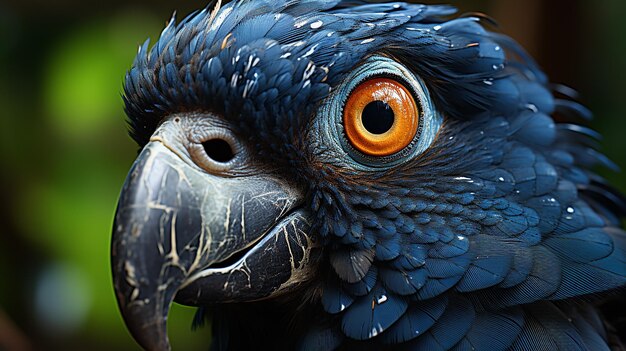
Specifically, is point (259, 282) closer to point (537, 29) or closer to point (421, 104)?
point (421, 104)

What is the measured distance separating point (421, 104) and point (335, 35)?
0.92 ft

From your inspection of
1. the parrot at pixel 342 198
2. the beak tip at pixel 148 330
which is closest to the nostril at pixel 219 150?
the parrot at pixel 342 198

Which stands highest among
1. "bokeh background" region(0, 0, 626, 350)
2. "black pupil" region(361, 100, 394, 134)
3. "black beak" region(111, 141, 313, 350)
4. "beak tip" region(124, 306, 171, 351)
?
"black pupil" region(361, 100, 394, 134)

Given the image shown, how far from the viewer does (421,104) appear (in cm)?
180

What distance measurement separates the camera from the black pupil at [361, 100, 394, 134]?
173cm

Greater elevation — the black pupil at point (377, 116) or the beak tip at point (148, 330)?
the black pupil at point (377, 116)

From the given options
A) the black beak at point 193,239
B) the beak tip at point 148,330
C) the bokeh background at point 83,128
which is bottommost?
the bokeh background at point 83,128

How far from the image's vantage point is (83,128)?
4.02m

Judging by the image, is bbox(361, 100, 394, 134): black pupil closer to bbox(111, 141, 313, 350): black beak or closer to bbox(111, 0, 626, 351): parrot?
bbox(111, 0, 626, 351): parrot

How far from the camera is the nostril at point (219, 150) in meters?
1.68

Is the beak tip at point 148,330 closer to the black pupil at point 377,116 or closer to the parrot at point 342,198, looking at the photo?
the parrot at point 342,198

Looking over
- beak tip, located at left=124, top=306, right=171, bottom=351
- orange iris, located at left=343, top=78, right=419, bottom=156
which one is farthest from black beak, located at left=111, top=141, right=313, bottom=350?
orange iris, located at left=343, top=78, right=419, bottom=156

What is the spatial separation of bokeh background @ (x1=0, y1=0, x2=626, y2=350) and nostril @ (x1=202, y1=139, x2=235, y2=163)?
2.36 meters

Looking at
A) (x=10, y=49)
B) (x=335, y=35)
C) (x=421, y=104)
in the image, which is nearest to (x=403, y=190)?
(x=421, y=104)
